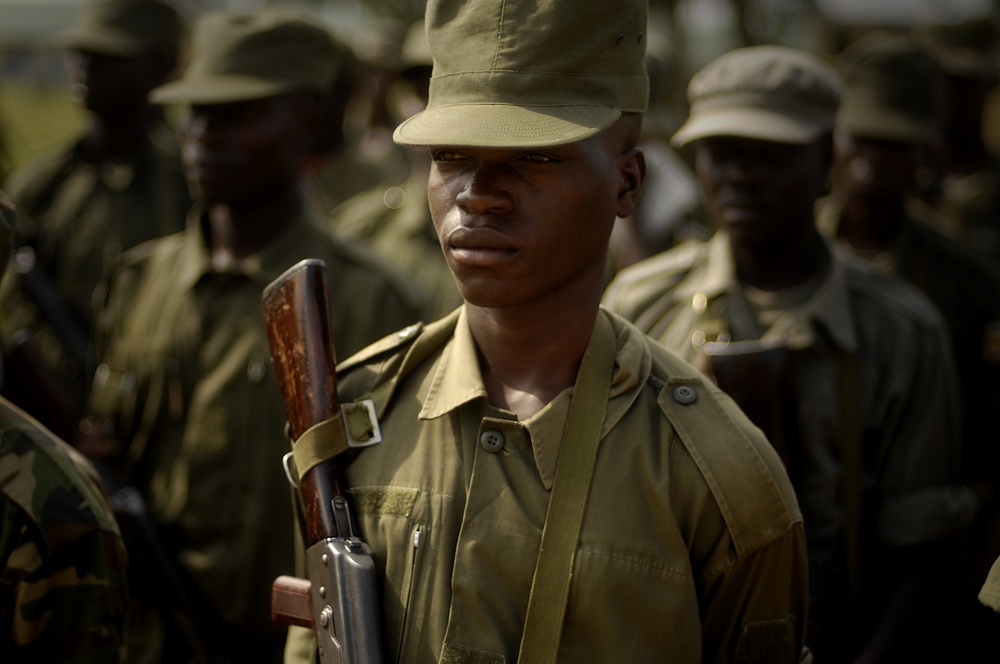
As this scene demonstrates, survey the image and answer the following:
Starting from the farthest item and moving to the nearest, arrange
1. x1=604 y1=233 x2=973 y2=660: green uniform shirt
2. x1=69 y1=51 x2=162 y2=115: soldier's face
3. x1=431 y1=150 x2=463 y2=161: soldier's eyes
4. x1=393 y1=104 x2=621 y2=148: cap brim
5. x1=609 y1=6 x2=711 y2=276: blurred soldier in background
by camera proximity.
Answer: x1=609 y1=6 x2=711 y2=276: blurred soldier in background → x1=69 y1=51 x2=162 y2=115: soldier's face → x1=604 y1=233 x2=973 y2=660: green uniform shirt → x1=431 y1=150 x2=463 y2=161: soldier's eyes → x1=393 y1=104 x2=621 y2=148: cap brim

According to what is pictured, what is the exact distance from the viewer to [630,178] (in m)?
2.58

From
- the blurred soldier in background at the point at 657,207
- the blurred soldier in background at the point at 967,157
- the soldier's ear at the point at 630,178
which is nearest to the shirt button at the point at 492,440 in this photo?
the soldier's ear at the point at 630,178

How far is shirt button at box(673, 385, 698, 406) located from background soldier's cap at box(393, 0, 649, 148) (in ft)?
1.94

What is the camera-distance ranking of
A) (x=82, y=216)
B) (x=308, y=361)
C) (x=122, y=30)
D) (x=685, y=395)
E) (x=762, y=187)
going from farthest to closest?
(x=122, y=30) < (x=82, y=216) < (x=762, y=187) < (x=308, y=361) < (x=685, y=395)

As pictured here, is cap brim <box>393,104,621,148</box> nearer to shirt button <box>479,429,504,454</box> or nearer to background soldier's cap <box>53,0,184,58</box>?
shirt button <box>479,429,504,454</box>

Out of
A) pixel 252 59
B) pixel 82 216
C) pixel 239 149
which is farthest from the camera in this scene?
pixel 82 216

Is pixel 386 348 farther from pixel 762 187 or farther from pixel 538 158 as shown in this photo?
pixel 762 187

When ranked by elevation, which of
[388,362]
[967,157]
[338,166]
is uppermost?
[388,362]

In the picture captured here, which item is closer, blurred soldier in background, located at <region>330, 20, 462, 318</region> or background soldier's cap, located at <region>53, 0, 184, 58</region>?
blurred soldier in background, located at <region>330, 20, 462, 318</region>

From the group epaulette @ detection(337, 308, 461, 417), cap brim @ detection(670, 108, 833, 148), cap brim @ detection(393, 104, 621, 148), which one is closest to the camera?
cap brim @ detection(393, 104, 621, 148)

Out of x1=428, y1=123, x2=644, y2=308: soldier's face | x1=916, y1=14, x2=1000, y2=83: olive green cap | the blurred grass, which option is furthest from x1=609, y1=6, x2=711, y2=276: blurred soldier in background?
the blurred grass

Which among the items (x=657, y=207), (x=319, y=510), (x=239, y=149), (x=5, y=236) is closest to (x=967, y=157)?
(x=657, y=207)

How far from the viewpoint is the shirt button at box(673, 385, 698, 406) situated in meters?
2.49

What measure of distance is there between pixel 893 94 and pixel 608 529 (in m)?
3.53
